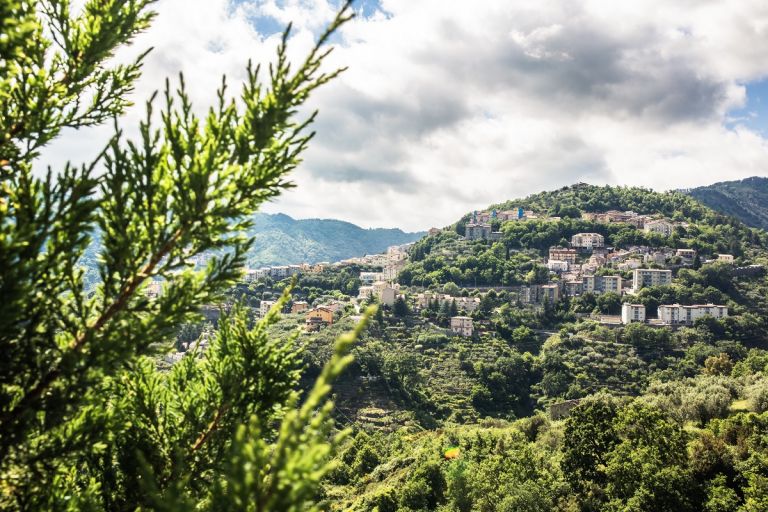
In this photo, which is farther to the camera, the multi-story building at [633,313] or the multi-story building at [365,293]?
the multi-story building at [365,293]

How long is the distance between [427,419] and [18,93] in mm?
51903

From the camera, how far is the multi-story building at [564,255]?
101m

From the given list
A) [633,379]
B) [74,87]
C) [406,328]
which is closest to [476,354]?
[406,328]

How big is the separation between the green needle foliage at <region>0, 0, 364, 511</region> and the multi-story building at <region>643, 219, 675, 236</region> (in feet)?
384

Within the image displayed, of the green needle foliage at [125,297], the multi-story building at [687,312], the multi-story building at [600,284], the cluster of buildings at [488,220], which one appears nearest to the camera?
the green needle foliage at [125,297]

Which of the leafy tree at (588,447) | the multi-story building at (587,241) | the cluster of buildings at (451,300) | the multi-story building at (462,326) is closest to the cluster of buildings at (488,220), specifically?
the multi-story building at (587,241)

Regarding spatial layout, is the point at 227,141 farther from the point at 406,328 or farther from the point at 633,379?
the point at 406,328

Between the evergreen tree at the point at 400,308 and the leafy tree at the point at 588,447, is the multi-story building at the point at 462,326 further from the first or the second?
the leafy tree at the point at 588,447

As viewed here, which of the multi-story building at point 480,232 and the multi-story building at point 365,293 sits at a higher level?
the multi-story building at point 480,232

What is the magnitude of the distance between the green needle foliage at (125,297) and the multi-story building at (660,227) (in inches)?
4603

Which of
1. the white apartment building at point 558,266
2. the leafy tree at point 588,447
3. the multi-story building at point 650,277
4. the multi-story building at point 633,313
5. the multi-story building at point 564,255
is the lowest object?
the leafy tree at point 588,447

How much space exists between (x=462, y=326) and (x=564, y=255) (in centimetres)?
3956

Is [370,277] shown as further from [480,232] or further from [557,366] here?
[557,366]

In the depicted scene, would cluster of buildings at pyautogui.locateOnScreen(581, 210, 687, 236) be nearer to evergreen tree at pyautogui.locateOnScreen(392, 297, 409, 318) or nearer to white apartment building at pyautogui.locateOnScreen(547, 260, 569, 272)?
white apartment building at pyautogui.locateOnScreen(547, 260, 569, 272)
